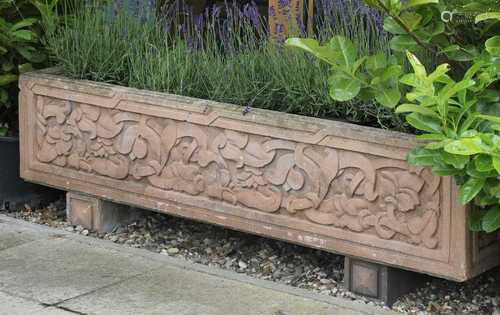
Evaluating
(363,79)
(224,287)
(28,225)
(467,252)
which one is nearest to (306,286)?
(224,287)

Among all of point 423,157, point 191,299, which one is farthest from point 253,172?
point 423,157

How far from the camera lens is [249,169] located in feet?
17.3

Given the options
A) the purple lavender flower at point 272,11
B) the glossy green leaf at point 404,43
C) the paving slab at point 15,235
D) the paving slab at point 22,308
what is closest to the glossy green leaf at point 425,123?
the glossy green leaf at point 404,43

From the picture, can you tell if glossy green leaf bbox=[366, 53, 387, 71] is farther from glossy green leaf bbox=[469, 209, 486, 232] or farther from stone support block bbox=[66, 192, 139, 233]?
stone support block bbox=[66, 192, 139, 233]

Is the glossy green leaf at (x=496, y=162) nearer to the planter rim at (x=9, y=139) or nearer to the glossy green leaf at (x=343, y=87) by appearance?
the glossy green leaf at (x=343, y=87)

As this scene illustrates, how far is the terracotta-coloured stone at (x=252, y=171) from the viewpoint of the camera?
4.67 metres

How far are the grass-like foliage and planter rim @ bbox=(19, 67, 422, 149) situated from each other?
10 cm

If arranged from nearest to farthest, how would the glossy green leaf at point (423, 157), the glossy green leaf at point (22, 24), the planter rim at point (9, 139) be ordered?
1. the glossy green leaf at point (423, 157)
2. the glossy green leaf at point (22, 24)
3. the planter rim at point (9, 139)

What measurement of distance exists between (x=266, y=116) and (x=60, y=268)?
1342 millimetres

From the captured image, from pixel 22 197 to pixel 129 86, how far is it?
4.04 feet

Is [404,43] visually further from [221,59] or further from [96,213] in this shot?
[96,213]

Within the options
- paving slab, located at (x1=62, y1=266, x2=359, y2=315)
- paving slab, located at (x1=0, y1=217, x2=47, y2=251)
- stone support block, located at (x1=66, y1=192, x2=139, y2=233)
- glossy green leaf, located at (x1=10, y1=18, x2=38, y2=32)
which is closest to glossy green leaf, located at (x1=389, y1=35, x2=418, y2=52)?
paving slab, located at (x1=62, y1=266, x2=359, y2=315)

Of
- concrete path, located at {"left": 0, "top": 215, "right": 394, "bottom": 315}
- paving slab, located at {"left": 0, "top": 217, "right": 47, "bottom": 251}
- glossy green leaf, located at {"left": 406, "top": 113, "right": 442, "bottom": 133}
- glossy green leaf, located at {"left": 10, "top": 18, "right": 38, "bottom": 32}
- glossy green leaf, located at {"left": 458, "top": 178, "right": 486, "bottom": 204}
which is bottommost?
concrete path, located at {"left": 0, "top": 215, "right": 394, "bottom": 315}

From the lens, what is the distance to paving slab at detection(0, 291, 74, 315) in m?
4.77
